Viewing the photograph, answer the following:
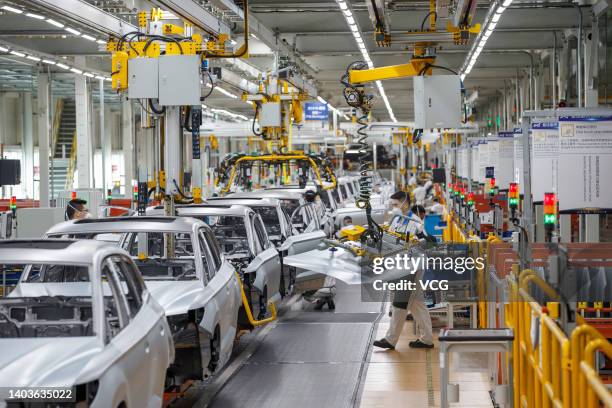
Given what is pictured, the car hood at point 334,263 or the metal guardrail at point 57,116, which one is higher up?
the metal guardrail at point 57,116

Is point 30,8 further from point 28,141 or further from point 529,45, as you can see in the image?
point 28,141

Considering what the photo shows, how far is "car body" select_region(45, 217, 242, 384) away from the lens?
7.75m

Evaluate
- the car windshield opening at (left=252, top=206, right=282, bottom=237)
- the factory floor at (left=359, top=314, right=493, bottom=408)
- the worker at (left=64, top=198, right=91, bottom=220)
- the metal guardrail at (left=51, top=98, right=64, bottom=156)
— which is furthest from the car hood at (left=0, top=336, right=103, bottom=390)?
the metal guardrail at (left=51, top=98, right=64, bottom=156)

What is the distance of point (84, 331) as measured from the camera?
21.3ft

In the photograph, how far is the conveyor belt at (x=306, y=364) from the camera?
860cm

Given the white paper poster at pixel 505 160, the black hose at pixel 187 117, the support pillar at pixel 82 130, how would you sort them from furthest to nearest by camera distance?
the support pillar at pixel 82 130
the white paper poster at pixel 505 160
the black hose at pixel 187 117

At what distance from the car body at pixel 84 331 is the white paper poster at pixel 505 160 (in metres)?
15.1

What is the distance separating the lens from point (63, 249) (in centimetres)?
619

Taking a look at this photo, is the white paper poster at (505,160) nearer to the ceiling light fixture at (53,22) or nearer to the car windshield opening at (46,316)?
the ceiling light fixture at (53,22)

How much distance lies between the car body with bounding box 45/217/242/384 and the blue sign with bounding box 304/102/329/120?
29838 millimetres

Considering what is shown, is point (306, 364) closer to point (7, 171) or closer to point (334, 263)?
point (334, 263)

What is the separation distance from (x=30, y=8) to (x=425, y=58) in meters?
7.05

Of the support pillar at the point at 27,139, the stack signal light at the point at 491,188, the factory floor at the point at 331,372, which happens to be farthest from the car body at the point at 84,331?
the support pillar at the point at 27,139

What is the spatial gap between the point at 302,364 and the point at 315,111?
30.3 metres
